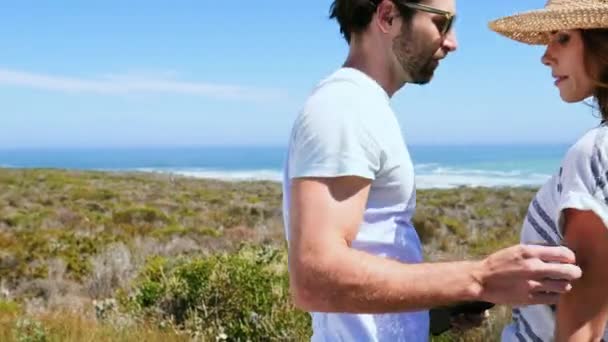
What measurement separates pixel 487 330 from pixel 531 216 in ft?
12.8

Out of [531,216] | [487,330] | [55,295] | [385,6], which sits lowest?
[55,295]

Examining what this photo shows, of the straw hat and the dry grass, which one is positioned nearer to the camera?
the straw hat

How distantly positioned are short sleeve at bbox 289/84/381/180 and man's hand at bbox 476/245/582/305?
314mm

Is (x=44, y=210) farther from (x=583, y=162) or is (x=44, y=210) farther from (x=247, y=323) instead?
(x=583, y=162)

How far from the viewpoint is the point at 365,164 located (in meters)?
1.63

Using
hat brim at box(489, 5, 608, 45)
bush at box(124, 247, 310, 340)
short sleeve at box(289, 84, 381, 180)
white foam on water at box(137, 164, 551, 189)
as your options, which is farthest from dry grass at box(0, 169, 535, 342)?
white foam on water at box(137, 164, 551, 189)

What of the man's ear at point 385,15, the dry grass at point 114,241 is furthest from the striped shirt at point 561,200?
the dry grass at point 114,241

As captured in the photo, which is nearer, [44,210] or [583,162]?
[583,162]

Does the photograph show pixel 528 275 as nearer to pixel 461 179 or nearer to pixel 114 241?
pixel 114 241

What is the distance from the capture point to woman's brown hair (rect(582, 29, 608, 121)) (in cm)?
165

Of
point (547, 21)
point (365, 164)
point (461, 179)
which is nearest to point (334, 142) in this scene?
point (365, 164)

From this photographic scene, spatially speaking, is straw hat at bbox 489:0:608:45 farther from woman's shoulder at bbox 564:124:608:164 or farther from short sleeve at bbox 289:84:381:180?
short sleeve at bbox 289:84:381:180

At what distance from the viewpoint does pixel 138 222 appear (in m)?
19.0

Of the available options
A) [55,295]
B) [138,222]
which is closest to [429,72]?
[55,295]
